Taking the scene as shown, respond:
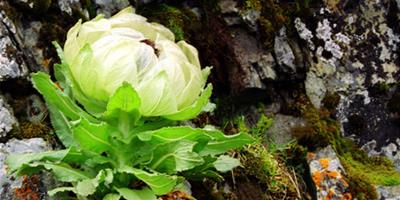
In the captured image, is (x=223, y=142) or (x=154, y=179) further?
(x=223, y=142)

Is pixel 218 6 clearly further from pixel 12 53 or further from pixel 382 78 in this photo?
pixel 12 53

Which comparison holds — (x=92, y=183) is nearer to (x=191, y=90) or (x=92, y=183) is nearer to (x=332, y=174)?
(x=191, y=90)

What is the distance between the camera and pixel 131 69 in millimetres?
3162

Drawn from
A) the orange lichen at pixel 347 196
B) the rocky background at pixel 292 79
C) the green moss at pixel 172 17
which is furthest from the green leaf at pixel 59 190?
the orange lichen at pixel 347 196

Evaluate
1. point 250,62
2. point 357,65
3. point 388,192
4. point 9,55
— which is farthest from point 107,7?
point 388,192

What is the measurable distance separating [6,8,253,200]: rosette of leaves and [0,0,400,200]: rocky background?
2.59 ft

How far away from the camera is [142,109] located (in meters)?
3.19

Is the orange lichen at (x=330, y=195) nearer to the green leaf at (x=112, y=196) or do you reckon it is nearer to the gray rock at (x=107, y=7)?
the gray rock at (x=107, y=7)

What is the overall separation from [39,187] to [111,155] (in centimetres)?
40

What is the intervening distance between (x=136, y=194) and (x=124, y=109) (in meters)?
0.38

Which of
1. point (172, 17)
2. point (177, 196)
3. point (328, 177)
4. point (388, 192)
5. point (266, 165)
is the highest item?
point (172, 17)

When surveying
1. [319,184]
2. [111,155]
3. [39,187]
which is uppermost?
[111,155]

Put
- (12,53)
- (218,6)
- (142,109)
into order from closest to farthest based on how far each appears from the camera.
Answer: (142,109), (12,53), (218,6)

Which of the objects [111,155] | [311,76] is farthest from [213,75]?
[111,155]
